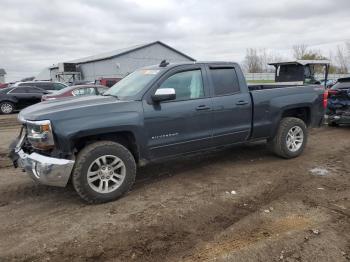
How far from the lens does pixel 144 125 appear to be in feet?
17.4

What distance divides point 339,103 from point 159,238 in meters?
8.14

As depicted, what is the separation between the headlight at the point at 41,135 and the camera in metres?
4.68

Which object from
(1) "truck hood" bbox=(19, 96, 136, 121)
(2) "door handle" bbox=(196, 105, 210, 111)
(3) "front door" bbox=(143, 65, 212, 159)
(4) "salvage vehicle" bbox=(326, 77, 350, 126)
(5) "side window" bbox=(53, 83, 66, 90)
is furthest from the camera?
(5) "side window" bbox=(53, 83, 66, 90)

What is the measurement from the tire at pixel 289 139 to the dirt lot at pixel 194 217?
0.97 ft

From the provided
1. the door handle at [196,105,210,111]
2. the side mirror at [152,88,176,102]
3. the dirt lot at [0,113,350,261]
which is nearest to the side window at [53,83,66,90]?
the dirt lot at [0,113,350,261]

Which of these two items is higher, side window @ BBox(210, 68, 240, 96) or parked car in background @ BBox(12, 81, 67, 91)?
side window @ BBox(210, 68, 240, 96)

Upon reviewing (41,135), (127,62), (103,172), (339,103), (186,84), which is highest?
(127,62)

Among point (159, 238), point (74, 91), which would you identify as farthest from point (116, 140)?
point (74, 91)

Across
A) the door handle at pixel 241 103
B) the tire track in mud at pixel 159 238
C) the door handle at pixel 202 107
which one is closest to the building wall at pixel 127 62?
the door handle at pixel 241 103

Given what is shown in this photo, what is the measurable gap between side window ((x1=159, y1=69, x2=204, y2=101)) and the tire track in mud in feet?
5.84

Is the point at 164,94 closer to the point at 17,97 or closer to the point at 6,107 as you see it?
the point at 17,97

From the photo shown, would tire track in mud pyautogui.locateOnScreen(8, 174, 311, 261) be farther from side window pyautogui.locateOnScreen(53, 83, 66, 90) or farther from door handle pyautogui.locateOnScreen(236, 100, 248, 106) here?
side window pyautogui.locateOnScreen(53, 83, 66, 90)

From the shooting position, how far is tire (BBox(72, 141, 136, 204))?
15.9 ft

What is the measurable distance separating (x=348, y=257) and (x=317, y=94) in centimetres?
445
